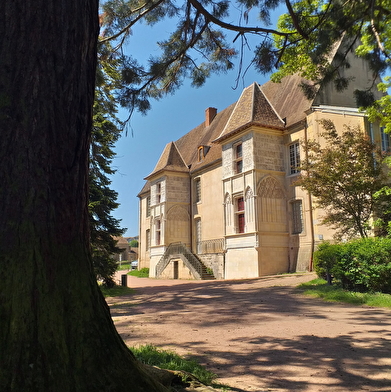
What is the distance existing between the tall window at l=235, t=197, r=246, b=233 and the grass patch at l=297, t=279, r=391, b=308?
30.7 ft

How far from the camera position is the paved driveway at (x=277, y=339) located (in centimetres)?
416

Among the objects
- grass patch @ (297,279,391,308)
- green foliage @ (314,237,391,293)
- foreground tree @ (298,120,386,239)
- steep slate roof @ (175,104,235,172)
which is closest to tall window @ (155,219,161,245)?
steep slate roof @ (175,104,235,172)

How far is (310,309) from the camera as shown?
909 centimetres

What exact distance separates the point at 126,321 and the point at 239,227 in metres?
14.5

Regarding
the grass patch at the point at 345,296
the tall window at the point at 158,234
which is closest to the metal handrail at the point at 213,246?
the tall window at the point at 158,234

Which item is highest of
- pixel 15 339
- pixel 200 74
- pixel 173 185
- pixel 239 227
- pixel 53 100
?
pixel 173 185

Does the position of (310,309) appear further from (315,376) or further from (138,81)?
(138,81)

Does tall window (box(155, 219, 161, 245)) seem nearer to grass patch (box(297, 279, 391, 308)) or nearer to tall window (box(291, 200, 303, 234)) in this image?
tall window (box(291, 200, 303, 234))

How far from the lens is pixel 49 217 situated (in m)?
2.37

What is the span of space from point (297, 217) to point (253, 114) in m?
6.19

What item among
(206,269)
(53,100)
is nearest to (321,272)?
(206,269)

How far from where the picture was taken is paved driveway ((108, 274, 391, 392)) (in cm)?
416

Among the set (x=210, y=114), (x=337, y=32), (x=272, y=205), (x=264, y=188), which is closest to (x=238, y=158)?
(x=264, y=188)

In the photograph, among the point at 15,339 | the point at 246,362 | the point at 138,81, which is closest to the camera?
the point at 15,339
